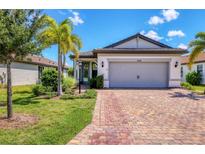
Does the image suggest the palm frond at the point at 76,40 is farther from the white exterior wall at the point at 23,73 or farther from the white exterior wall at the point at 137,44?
the white exterior wall at the point at 23,73

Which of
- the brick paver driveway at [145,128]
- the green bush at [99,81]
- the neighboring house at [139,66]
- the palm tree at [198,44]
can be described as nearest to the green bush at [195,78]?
the neighboring house at [139,66]

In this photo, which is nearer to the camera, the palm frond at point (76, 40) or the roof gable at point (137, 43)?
the palm frond at point (76, 40)

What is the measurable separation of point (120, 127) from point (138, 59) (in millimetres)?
13590

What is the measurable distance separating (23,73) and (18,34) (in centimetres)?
1904

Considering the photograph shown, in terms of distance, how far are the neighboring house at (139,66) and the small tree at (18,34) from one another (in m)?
12.0

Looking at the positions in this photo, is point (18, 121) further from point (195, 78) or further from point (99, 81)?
point (195, 78)

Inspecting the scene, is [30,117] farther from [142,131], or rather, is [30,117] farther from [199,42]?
[199,42]

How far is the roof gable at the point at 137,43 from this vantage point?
2064cm

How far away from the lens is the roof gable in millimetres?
20641

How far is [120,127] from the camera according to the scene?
6223mm

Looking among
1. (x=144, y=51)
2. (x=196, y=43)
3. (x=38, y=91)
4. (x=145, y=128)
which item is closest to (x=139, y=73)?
(x=144, y=51)

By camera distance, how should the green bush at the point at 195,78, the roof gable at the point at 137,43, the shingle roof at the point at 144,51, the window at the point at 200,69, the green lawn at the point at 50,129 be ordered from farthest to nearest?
1. the window at the point at 200,69
2. the green bush at the point at 195,78
3. the roof gable at the point at 137,43
4. the shingle roof at the point at 144,51
5. the green lawn at the point at 50,129
